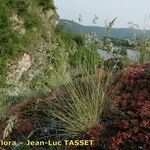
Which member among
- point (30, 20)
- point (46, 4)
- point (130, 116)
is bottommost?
point (130, 116)

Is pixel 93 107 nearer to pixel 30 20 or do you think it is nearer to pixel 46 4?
pixel 30 20

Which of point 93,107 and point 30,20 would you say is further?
point 30,20

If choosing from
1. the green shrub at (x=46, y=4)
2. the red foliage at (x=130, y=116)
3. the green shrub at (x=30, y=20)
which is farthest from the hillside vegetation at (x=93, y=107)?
the green shrub at (x=46, y=4)

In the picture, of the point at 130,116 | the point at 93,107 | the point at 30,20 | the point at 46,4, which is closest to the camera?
the point at 130,116

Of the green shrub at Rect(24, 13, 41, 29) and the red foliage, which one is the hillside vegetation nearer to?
the red foliage

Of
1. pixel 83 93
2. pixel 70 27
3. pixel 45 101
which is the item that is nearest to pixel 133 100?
pixel 83 93

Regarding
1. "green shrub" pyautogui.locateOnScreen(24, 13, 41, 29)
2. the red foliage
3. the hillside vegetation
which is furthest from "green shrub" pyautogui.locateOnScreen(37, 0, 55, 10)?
the red foliage

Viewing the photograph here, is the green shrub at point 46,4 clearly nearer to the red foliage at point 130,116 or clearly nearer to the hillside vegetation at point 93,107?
the hillside vegetation at point 93,107

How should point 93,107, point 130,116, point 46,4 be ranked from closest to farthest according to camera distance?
point 130,116, point 93,107, point 46,4

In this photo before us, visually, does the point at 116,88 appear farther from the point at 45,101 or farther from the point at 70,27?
the point at 70,27

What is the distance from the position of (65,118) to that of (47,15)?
1427 cm

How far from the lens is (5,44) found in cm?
1498

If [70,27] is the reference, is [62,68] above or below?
below

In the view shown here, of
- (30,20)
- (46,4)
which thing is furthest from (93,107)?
(46,4)
